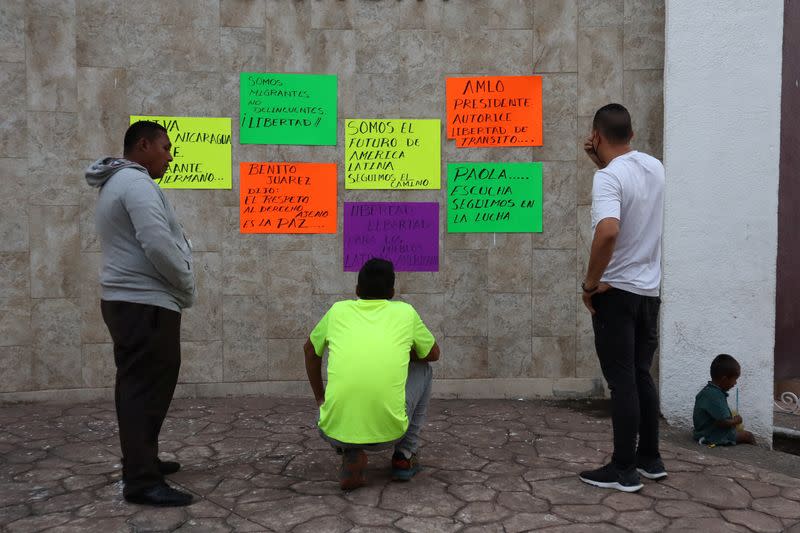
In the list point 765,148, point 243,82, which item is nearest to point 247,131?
point 243,82

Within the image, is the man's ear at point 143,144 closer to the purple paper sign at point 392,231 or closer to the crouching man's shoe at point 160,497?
the crouching man's shoe at point 160,497

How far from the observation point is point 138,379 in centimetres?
357

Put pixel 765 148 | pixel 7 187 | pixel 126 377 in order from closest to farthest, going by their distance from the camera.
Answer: pixel 126 377
pixel 765 148
pixel 7 187

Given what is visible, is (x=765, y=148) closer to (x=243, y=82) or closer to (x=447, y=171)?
(x=447, y=171)

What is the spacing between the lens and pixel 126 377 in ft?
11.7

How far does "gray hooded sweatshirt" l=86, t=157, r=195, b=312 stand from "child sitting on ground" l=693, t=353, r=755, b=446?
3.32 meters

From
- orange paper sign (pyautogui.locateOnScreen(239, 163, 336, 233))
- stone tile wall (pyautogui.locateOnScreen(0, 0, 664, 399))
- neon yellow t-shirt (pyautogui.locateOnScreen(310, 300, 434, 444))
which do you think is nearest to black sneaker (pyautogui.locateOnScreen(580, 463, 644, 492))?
neon yellow t-shirt (pyautogui.locateOnScreen(310, 300, 434, 444))

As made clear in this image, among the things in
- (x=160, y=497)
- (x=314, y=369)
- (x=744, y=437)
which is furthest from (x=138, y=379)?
(x=744, y=437)

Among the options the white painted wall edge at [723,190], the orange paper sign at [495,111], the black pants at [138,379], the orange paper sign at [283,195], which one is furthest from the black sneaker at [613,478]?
the orange paper sign at [283,195]

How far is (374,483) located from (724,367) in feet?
8.12

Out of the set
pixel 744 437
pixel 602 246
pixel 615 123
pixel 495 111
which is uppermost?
pixel 495 111

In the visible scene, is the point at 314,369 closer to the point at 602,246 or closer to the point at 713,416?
the point at 602,246

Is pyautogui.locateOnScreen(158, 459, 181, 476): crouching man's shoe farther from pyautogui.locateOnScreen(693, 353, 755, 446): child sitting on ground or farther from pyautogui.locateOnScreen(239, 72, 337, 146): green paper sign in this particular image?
pyautogui.locateOnScreen(693, 353, 755, 446): child sitting on ground

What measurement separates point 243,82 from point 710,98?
3.40m
